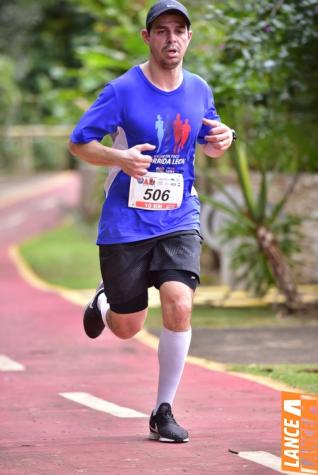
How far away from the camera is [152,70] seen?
271 inches

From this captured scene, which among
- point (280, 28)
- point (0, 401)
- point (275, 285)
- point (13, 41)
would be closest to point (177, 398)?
point (0, 401)

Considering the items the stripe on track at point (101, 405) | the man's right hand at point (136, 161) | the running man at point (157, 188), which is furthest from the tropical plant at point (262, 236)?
the man's right hand at point (136, 161)

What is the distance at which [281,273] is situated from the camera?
14.2 m

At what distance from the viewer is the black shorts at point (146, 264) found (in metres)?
6.93

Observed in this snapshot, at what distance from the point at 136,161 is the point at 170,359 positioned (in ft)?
3.52

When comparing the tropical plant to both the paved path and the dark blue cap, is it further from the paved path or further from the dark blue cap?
the dark blue cap

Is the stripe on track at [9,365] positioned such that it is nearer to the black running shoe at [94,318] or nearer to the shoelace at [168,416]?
the black running shoe at [94,318]

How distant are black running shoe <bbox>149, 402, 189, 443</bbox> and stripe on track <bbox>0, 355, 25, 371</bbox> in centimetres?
354

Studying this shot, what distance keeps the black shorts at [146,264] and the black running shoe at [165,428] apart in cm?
59

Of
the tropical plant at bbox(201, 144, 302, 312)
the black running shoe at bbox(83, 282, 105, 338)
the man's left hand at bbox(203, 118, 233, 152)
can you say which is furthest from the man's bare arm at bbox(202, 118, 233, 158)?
the tropical plant at bbox(201, 144, 302, 312)

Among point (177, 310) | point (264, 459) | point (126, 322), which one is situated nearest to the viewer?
point (264, 459)

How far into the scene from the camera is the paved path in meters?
6.25
